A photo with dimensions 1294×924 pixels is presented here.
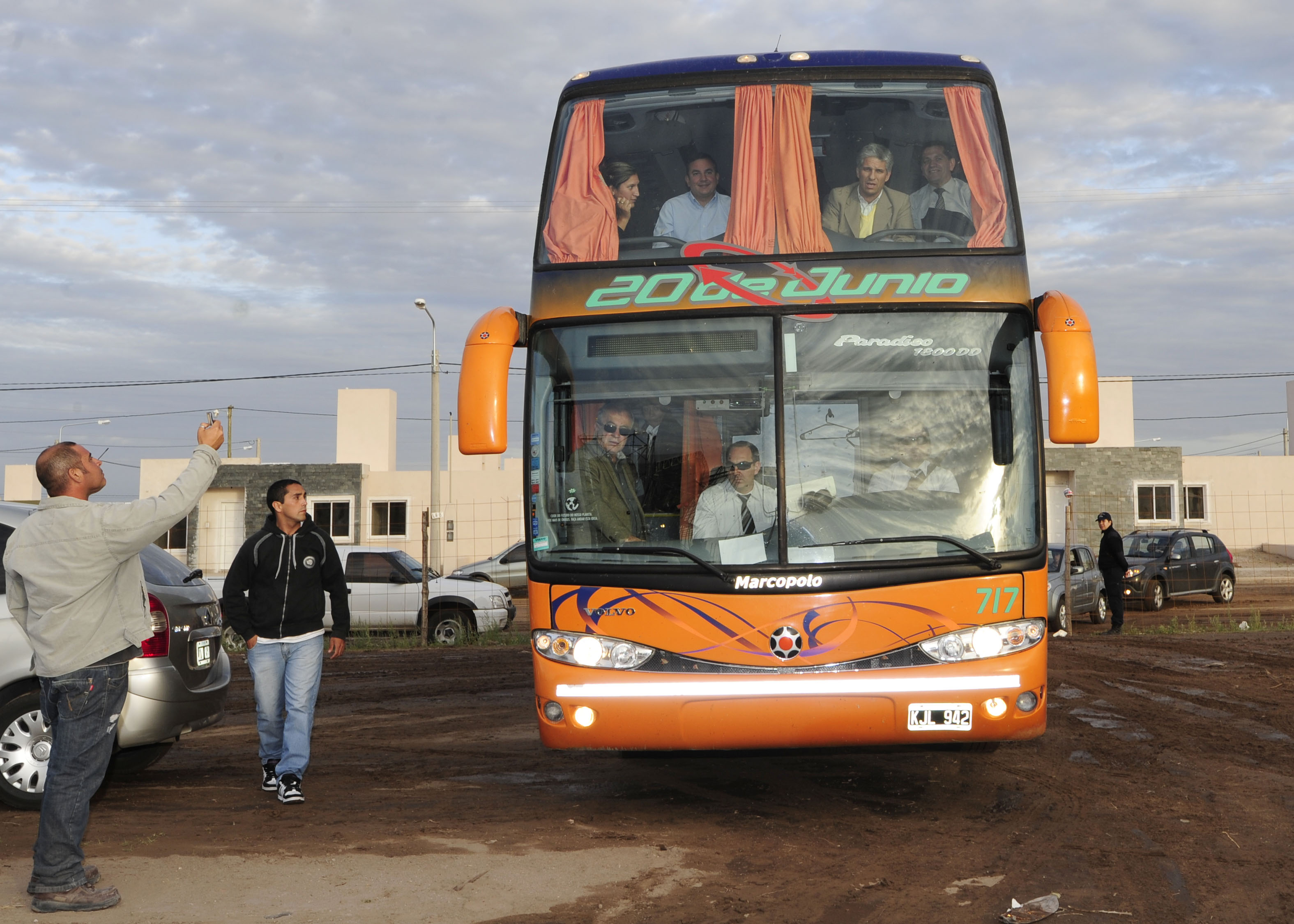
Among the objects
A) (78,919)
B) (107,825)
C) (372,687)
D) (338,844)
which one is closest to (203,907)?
(78,919)

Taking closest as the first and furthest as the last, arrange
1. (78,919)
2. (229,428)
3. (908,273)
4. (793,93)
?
(78,919) → (908,273) → (793,93) → (229,428)

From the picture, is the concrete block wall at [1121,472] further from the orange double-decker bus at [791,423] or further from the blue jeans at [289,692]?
the blue jeans at [289,692]

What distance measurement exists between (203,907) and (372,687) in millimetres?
8291

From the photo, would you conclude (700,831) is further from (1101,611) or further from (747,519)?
(1101,611)

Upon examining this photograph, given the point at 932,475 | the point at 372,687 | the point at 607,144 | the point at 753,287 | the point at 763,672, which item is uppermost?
the point at 607,144

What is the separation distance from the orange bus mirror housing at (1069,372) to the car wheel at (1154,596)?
19287 millimetres

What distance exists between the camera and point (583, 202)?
22.5 feet

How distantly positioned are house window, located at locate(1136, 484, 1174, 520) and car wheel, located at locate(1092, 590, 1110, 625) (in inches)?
755

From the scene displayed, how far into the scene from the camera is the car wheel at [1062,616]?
19.2 m

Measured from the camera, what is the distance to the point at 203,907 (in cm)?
514

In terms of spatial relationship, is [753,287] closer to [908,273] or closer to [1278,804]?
[908,273]

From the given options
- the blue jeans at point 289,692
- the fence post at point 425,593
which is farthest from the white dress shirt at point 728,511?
the fence post at point 425,593

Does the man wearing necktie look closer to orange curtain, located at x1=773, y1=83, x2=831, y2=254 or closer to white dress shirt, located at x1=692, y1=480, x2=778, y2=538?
orange curtain, located at x1=773, y1=83, x2=831, y2=254

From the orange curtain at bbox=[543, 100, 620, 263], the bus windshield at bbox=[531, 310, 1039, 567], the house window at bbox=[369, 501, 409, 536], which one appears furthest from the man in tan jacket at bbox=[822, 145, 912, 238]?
the house window at bbox=[369, 501, 409, 536]
